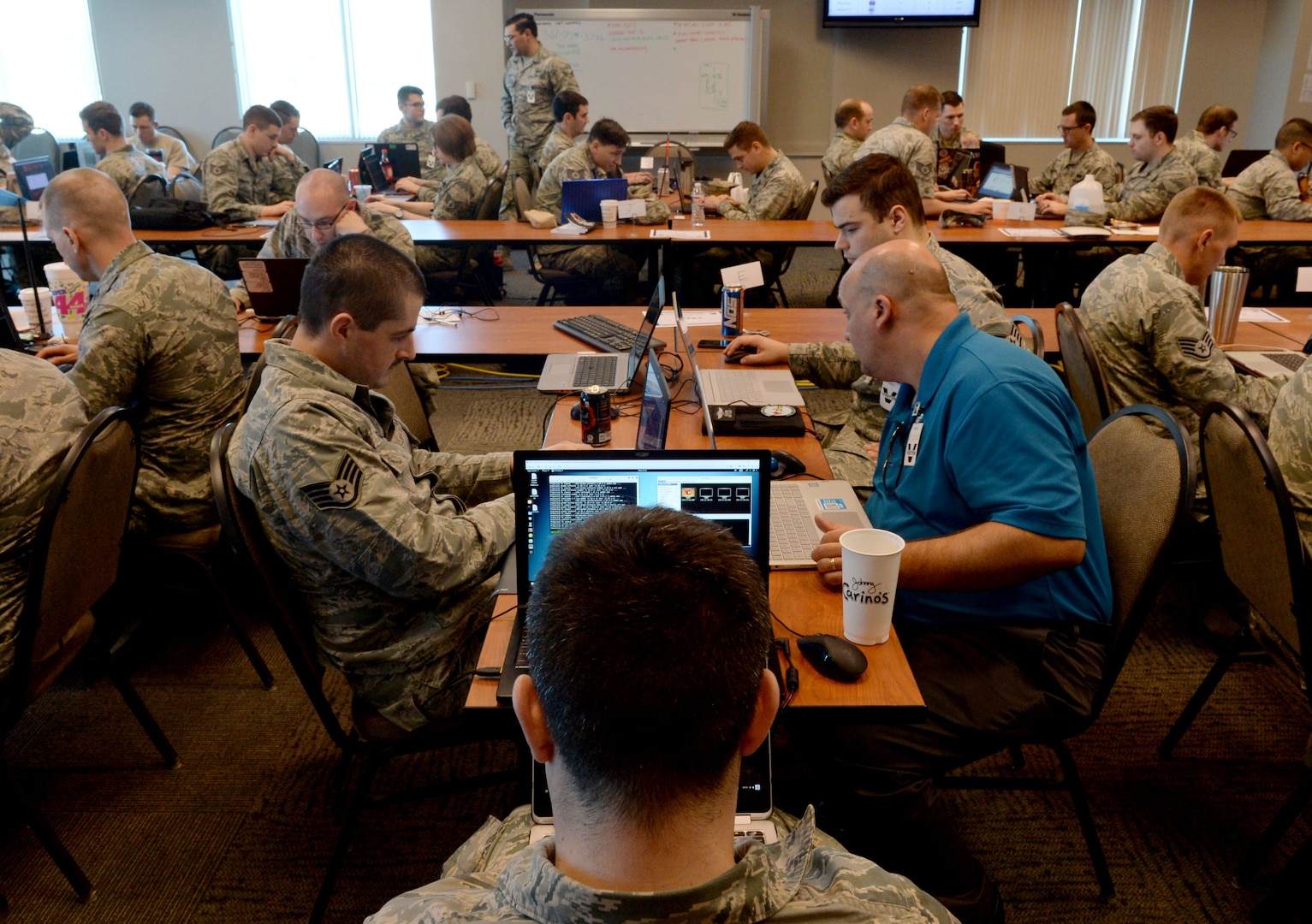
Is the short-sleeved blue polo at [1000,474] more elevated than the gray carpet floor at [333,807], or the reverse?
the short-sleeved blue polo at [1000,474]

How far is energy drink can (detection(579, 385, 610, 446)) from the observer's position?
7.14 feet

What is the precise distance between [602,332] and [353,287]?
Answer: 1619 millimetres

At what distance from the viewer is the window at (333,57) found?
8.73 m

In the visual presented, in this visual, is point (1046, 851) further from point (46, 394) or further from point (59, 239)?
point (59, 239)

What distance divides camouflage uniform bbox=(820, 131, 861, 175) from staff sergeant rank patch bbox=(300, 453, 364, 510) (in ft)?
17.3

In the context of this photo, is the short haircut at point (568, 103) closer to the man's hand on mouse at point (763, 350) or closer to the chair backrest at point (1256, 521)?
the man's hand on mouse at point (763, 350)

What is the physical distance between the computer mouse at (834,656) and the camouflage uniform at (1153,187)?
4926 mm

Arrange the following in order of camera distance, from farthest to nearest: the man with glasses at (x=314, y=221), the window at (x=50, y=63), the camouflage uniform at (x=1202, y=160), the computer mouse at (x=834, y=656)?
1. the window at (x=50, y=63)
2. the camouflage uniform at (x=1202, y=160)
3. the man with glasses at (x=314, y=221)
4. the computer mouse at (x=834, y=656)

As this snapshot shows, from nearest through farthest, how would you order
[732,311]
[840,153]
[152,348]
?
[152,348] → [732,311] → [840,153]

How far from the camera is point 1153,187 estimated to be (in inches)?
223

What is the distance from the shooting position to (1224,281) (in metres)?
3.20

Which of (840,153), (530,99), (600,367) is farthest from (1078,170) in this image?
(600,367)

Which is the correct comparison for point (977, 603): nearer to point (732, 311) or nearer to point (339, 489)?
point (339, 489)

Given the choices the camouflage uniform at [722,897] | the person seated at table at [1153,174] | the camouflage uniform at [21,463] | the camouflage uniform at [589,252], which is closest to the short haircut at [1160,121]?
the person seated at table at [1153,174]
